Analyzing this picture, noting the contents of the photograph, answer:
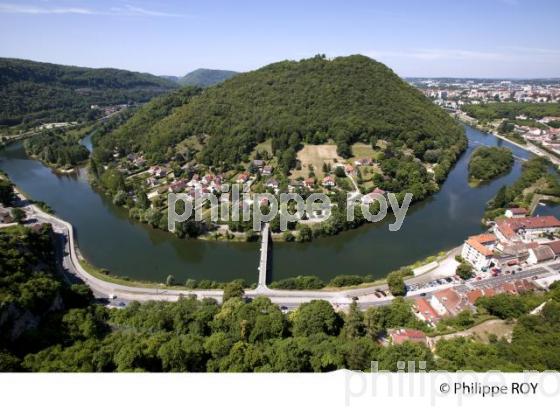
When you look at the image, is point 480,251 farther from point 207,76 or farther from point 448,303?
point 207,76

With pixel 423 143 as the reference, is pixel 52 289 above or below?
below

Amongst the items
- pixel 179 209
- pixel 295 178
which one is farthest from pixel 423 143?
pixel 179 209

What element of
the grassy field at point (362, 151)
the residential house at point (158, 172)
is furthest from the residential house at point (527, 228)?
the residential house at point (158, 172)

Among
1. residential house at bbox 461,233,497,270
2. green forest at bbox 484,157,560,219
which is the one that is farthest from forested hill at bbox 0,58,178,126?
green forest at bbox 484,157,560,219

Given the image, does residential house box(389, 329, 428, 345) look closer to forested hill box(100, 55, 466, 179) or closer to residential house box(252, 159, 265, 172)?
forested hill box(100, 55, 466, 179)

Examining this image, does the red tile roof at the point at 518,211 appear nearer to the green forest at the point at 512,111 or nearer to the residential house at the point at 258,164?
Result: the residential house at the point at 258,164

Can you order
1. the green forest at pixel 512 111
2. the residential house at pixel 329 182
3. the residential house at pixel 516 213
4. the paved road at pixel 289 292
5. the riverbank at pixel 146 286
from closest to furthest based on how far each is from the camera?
the paved road at pixel 289 292 → the riverbank at pixel 146 286 → the residential house at pixel 516 213 → the residential house at pixel 329 182 → the green forest at pixel 512 111
